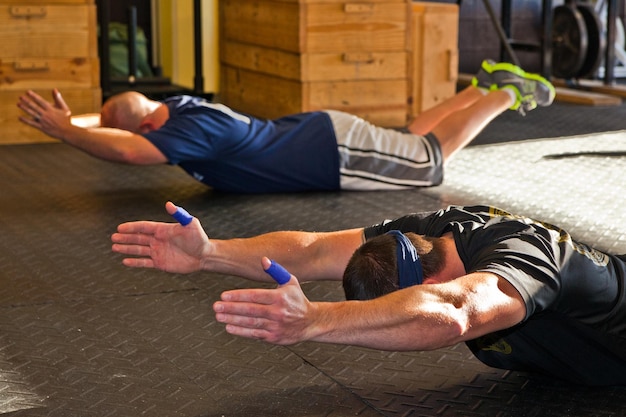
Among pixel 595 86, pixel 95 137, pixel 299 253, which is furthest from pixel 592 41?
pixel 299 253

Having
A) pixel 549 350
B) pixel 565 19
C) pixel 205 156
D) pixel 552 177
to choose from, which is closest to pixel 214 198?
pixel 205 156

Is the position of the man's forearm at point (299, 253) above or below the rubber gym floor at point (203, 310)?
above

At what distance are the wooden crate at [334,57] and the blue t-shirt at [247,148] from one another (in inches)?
66.7

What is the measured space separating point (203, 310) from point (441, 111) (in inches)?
78.5

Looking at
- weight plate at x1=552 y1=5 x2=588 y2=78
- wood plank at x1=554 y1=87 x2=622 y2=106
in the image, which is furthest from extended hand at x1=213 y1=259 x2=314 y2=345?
weight plate at x1=552 y1=5 x2=588 y2=78

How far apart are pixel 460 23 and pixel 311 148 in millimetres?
4497

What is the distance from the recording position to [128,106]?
404 centimetres

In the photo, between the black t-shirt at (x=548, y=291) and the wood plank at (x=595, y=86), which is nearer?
the black t-shirt at (x=548, y=291)

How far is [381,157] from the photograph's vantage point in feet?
13.7

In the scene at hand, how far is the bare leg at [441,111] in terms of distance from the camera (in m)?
4.41

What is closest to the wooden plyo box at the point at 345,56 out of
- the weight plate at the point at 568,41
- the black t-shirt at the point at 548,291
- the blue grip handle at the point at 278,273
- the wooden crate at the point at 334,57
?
the wooden crate at the point at 334,57

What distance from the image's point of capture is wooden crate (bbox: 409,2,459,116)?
6.24 meters

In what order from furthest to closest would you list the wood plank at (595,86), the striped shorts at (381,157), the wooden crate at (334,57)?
the wood plank at (595,86)
the wooden crate at (334,57)
the striped shorts at (381,157)

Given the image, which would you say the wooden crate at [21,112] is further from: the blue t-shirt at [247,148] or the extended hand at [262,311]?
the extended hand at [262,311]
